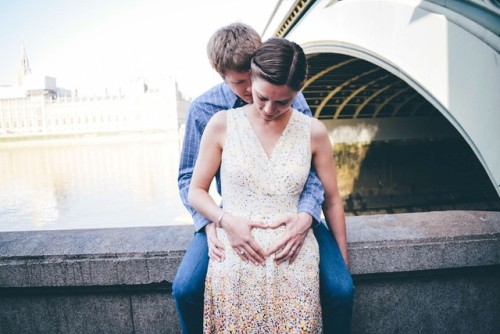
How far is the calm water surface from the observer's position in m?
9.98

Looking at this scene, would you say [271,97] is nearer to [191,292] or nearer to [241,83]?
[241,83]

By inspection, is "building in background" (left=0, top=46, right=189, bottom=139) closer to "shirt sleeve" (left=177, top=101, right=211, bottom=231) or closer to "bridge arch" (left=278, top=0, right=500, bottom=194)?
"bridge arch" (left=278, top=0, right=500, bottom=194)

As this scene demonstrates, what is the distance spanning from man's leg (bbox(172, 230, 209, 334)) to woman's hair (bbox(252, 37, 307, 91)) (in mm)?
463

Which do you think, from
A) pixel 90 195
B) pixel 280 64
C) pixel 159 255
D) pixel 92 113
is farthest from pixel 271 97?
pixel 92 113

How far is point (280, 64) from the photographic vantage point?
37.7 inches

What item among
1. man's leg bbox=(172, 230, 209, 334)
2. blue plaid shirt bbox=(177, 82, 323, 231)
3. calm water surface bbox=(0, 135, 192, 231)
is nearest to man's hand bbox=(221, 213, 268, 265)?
man's leg bbox=(172, 230, 209, 334)

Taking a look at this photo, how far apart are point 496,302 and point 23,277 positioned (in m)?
1.43

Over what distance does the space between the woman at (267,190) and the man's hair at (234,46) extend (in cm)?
14

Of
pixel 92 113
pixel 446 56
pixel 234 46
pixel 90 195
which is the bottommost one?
pixel 90 195

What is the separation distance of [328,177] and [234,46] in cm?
43

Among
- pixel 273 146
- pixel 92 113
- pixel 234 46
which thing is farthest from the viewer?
pixel 92 113

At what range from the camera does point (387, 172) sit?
11.3 metres

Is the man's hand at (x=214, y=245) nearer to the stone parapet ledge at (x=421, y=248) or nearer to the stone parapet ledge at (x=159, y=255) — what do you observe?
the stone parapet ledge at (x=159, y=255)

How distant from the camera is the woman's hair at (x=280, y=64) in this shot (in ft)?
3.14
